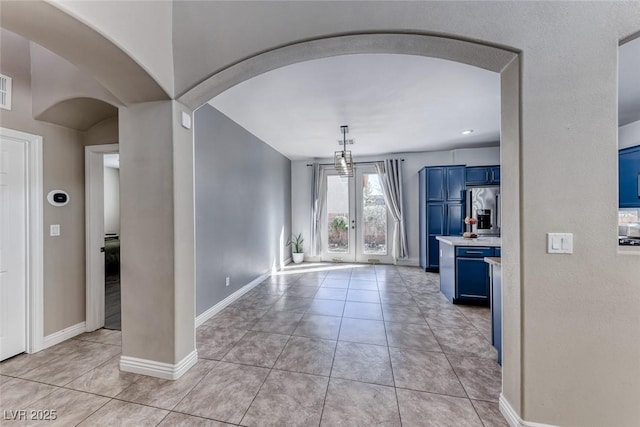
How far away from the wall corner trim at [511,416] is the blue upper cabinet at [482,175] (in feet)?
14.6

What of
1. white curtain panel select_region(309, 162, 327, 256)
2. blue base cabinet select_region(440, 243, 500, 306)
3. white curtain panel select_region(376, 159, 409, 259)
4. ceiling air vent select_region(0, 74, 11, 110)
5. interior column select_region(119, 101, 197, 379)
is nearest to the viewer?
interior column select_region(119, 101, 197, 379)

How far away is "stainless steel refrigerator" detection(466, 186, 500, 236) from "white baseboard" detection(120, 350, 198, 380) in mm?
5195

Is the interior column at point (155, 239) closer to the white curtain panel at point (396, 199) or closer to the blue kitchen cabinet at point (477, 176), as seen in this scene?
the white curtain panel at point (396, 199)

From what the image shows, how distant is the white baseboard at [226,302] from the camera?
2975 millimetres

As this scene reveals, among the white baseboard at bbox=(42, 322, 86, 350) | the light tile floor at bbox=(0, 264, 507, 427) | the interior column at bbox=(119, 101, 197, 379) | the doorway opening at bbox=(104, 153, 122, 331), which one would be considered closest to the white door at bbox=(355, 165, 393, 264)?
the light tile floor at bbox=(0, 264, 507, 427)

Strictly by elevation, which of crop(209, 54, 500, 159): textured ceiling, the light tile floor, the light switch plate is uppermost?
crop(209, 54, 500, 159): textured ceiling

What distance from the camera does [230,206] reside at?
3654mm

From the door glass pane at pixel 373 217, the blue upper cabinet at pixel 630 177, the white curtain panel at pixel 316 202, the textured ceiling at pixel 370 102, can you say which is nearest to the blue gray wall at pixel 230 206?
the textured ceiling at pixel 370 102

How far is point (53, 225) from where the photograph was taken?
251 cm

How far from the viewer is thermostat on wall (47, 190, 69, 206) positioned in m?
2.48

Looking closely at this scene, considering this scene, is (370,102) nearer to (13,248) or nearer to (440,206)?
(440,206)

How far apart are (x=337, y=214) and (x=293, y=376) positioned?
4.63 meters

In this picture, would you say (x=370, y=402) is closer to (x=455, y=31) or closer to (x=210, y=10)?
(x=455, y=31)

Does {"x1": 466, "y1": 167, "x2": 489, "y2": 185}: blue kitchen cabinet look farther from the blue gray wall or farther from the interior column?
the interior column
